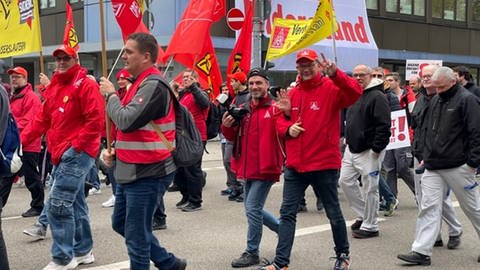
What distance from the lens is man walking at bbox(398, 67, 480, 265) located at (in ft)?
19.0

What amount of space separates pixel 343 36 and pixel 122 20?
9.95m

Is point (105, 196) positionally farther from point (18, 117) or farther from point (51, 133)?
point (51, 133)

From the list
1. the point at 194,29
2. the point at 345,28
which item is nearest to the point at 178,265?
the point at 194,29

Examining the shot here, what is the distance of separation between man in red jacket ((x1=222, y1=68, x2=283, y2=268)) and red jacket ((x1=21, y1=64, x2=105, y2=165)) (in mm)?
1310

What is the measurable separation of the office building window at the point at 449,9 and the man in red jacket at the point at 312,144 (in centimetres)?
2649

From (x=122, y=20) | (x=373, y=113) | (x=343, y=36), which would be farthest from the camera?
(x=343, y=36)

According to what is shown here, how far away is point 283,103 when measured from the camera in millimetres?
5570

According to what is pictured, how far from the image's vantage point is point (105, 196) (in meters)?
10.0

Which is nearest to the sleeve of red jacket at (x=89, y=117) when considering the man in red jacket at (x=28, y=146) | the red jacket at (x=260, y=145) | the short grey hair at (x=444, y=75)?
the red jacket at (x=260, y=145)

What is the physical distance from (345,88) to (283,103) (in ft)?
2.00

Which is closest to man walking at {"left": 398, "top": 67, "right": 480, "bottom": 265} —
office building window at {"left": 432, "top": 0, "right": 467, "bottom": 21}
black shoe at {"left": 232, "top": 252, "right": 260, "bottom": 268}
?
black shoe at {"left": 232, "top": 252, "right": 260, "bottom": 268}

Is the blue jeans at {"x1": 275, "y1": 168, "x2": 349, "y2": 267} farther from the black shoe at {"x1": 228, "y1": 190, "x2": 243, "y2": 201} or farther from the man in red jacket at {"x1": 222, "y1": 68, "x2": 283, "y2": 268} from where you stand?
the black shoe at {"x1": 228, "y1": 190, "x2": 243, "y2": 201}

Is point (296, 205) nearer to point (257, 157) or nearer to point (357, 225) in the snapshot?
point (257, 157)

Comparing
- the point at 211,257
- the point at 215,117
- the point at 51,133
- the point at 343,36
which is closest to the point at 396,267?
the point at 211,257
